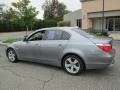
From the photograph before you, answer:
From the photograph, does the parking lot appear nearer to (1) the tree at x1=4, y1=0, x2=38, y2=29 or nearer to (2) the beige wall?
(1) the tree at x1=4, y1=0, x2=38, y2=29

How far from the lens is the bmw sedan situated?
17.5 feet

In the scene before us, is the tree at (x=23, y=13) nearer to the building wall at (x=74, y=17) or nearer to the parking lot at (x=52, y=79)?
the parking lot at (x=52, y=79)

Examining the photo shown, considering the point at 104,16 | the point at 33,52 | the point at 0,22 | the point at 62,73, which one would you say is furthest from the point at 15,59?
the point at 0,22

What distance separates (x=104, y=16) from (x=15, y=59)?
2127 cm

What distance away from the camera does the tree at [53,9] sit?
61.2m

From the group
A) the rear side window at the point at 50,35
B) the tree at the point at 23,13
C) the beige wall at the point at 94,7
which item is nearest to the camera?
the rear side window at the point at 50,35

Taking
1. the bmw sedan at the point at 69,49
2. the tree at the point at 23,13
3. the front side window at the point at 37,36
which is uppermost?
the tree at the point at 23,13

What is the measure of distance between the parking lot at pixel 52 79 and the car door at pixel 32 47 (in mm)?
425

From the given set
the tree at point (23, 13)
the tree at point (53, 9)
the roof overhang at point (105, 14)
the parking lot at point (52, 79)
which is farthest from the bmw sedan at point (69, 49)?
the tree at point (53, 9)

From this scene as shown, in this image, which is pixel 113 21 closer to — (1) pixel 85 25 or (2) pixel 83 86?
(1) pixel 85 25

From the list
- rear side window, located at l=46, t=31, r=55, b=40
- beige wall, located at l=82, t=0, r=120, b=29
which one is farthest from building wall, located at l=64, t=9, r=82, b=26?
rear side window, located at l=46, t=31, r=55, b=40

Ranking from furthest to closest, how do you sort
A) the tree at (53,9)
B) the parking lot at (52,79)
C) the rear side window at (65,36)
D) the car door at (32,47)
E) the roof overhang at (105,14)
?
the tree at (53,9), the roof overhang at (105,14), the car door at (32,47), the rear side window at (65,36), the parking lot at (52,79)

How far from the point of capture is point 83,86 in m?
4.74

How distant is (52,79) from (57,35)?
1.62 m
